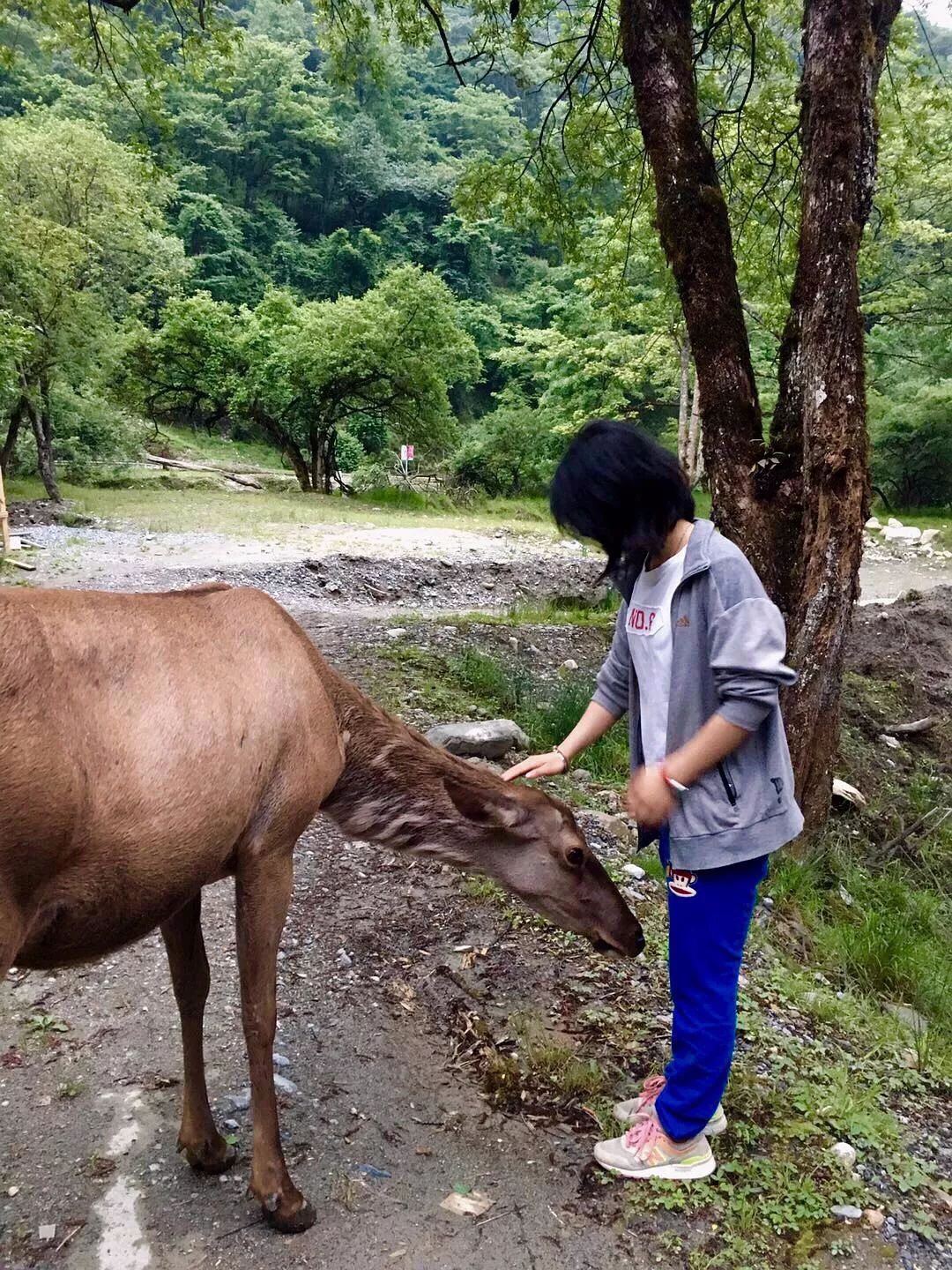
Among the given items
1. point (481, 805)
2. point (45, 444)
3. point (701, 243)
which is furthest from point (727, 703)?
point (45, 444)

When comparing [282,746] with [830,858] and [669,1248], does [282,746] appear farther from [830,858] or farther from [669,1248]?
[830,858]

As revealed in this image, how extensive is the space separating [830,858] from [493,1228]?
340 centimetres

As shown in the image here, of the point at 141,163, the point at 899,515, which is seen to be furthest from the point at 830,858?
the point at 899,515

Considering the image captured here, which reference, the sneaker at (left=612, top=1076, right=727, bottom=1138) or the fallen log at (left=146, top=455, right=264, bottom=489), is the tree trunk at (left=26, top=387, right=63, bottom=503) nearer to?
the fallen log at (left=146, top=455, right=264, bottom=489)

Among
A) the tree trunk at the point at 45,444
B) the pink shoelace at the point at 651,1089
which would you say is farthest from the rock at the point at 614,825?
the tree trunk at the point at 45,444

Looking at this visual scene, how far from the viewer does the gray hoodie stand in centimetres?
242

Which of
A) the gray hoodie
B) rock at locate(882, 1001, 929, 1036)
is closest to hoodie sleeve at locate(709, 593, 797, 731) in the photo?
the gray hoodie

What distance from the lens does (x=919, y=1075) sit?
11.5 ft

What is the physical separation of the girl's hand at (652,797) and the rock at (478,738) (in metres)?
3.16

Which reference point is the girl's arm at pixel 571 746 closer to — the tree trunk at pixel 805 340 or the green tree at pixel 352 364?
the tree trunk at pixel 805 340

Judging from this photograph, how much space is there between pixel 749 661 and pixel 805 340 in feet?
10.5

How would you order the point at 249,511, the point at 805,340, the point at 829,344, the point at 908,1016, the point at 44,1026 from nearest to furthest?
the point at 44,1026 < the point at 908,1016 < the point at 829,344 < the point at 805,340 < the point at 249,511

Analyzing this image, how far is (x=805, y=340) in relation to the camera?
16.2 ft

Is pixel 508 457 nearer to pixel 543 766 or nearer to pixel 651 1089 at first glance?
pixel 543 766
